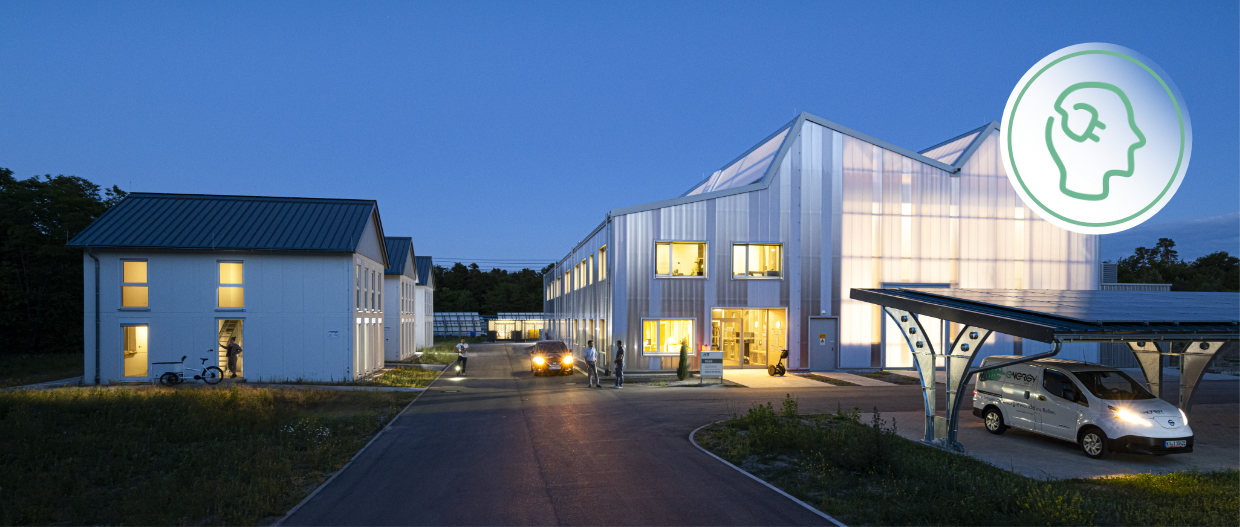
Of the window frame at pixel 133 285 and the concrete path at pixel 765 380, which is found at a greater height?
the window frame at pixel 133 285

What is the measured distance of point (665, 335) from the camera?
29.3 meters

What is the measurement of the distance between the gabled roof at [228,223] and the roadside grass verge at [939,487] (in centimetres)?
1898

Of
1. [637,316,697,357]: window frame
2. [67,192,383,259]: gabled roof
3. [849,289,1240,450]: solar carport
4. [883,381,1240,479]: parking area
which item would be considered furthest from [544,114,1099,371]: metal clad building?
[849,289,1240,450]: solar carport

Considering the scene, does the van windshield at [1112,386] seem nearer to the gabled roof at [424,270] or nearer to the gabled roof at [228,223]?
the gabled roof at [228,223]

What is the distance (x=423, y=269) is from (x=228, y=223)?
90.6ft

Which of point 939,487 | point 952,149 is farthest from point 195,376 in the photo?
point 952,149

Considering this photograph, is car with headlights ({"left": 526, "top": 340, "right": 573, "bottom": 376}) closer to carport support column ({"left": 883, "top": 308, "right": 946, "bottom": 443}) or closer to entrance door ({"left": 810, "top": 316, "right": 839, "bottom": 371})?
entrance door ({"left": 810, "top": 316, "right": 839, "bottom": 371})

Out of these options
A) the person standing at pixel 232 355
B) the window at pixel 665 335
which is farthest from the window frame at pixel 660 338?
the person standing at pixel 232 355

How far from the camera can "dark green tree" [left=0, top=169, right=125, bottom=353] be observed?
42.5m

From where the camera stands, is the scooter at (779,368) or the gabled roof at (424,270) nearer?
the scooter at (779,368)

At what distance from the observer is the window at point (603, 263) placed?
30545mm

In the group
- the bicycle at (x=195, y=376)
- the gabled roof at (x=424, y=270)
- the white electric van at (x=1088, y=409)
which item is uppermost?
the gabled roof at (x=424, y=270)

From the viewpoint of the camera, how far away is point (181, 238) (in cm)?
2441

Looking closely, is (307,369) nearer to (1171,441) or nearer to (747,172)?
(747,172)
